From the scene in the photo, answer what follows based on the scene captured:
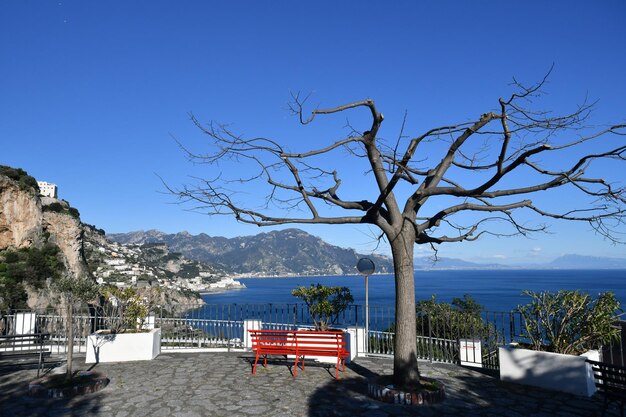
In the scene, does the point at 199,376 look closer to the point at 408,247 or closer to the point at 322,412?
the point at 322,412

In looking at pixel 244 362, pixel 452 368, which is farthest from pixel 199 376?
pixel 452 368

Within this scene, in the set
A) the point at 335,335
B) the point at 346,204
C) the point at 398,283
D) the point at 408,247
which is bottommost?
the point at 335,335

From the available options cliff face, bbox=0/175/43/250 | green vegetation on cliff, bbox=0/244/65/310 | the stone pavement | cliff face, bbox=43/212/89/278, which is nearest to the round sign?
the stone pavement

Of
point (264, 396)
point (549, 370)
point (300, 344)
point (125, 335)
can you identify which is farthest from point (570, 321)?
point (125, 335)

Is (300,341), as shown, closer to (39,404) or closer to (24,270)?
(39,404)

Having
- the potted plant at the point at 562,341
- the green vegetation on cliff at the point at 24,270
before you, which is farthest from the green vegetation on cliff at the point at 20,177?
the potted plant at the point at 562,341

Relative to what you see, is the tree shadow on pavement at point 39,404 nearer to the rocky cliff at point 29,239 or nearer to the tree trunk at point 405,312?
the tree trunk at point 405,312

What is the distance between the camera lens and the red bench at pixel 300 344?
852 cm

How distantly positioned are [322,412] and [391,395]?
134 centimetres

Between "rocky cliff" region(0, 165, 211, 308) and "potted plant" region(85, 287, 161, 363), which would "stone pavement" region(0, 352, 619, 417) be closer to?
"potted plant" region(85, 287, 161, 363)

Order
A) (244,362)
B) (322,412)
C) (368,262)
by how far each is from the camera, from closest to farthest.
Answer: (322,412)
(244,362)
(368,262)

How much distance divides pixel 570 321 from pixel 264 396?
5861 mm

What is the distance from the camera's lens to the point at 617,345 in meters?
9.32

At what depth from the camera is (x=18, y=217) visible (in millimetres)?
43062
